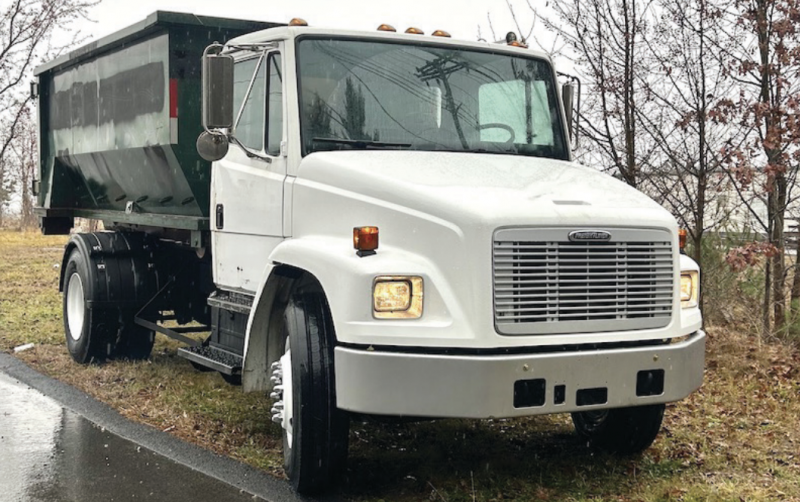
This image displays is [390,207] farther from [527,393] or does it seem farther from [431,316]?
[527,393]

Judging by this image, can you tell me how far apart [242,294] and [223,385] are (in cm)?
184

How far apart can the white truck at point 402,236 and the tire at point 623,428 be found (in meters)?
0.01

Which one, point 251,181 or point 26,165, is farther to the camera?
point 26,165

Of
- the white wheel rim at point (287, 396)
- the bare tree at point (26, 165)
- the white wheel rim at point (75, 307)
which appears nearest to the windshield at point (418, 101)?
the white wheel rim at point (287, 396)

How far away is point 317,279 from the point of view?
5059mm

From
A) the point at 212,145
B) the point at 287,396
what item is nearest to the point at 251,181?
the point at 212,145

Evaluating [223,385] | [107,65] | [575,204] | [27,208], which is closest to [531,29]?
[107,65]

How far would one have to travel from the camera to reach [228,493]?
5215mm

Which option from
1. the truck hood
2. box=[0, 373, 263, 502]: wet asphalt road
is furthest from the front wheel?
the truck hood

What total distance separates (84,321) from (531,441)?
460cm

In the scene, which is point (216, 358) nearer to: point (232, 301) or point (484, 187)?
point (232, 301)

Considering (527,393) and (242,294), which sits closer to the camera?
(527,393)

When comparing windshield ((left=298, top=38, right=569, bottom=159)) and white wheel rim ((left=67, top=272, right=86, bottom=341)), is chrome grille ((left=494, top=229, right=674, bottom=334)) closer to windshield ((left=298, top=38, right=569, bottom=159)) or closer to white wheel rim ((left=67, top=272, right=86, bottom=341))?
windshield ((left=298, top=38, right=569, bottom=159))

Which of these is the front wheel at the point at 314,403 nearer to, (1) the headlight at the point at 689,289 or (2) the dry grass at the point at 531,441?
(2) the dry grass at the point at 531,441
